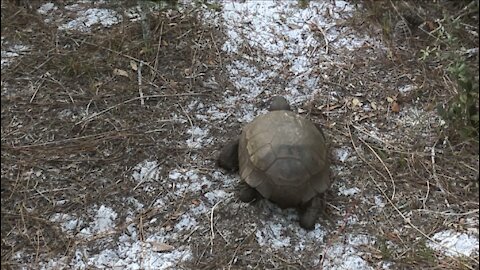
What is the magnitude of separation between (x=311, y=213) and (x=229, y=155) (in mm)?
481

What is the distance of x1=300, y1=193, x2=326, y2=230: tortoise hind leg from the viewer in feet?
8.77

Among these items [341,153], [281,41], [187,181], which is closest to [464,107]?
[341,153]

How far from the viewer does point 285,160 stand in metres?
2.56

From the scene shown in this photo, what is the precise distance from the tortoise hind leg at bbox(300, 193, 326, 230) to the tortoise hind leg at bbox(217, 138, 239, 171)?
41cm

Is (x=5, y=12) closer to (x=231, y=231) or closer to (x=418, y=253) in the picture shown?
(x=231, y=231)

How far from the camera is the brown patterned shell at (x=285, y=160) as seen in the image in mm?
2566

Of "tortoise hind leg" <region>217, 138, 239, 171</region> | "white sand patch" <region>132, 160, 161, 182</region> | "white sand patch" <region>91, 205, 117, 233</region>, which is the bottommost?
"white sand patch" <region>91, 205, 117, 233</region>

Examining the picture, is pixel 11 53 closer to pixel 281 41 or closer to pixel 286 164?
pixel 281 41

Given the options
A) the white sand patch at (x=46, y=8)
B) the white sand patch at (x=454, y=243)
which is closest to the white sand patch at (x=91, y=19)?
the white sand patch at (x=46, y=8)

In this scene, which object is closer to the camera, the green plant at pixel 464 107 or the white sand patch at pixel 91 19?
the green plant at pixel 464 107

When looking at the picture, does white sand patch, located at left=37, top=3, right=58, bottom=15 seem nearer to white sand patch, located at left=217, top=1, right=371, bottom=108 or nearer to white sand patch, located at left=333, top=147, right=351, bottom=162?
white sand patch, located at left=217, top=1, right=371, bottom=108

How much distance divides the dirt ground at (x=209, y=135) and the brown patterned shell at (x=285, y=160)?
7.0 inches

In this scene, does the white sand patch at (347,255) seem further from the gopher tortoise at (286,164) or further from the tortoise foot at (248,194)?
the tortoise foot at (248,194)

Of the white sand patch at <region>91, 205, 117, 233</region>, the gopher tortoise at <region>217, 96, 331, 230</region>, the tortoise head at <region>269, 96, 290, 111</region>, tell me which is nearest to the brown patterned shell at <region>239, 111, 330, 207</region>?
A: the gopher tortoise at <region>217, 96, 331, 230</region>
